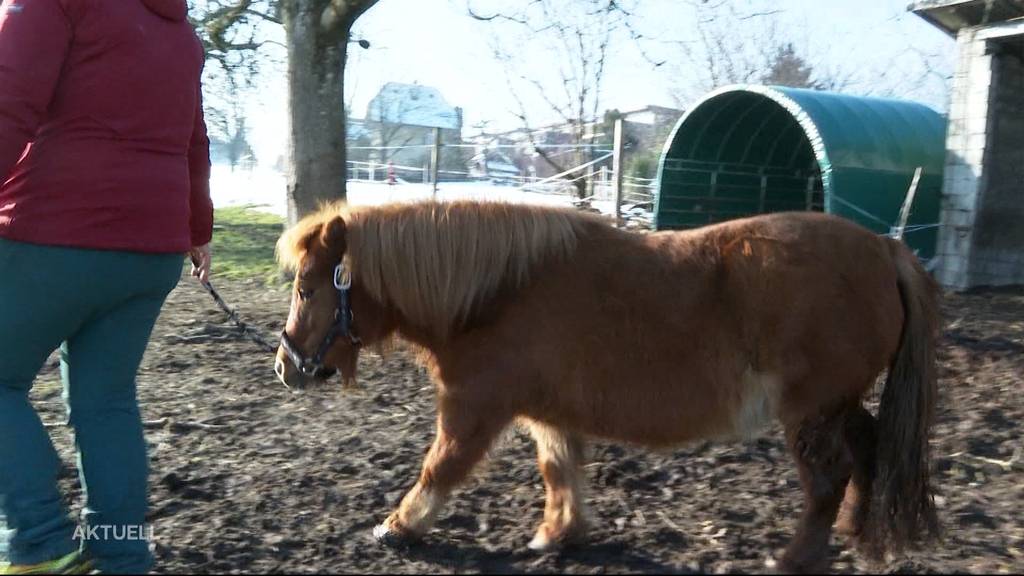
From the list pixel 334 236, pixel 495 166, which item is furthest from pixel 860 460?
pixel 495 166

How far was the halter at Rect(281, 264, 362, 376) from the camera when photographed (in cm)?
340

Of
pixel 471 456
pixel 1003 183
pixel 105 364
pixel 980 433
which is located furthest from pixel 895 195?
pixel 105 364

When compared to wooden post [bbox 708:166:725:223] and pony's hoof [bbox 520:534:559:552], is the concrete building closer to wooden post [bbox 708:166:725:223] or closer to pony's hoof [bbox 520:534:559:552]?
wooden post [bbox 708:166:725:223]

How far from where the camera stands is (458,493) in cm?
398

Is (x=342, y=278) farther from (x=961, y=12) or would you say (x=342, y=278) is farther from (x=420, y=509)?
(x=961, y=12)

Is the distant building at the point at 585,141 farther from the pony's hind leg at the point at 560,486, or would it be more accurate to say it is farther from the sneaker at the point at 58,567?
the sneaker at the point at 58,567

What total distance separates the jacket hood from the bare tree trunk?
5.62 meters

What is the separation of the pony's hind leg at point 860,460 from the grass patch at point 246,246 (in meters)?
7.26

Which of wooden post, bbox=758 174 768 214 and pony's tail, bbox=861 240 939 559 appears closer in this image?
pony's tail, bbox=861 240 939 559

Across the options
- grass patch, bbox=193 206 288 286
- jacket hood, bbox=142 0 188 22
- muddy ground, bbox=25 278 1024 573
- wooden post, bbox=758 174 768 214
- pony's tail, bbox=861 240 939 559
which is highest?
jacket hood, bbox=142 0 188 22

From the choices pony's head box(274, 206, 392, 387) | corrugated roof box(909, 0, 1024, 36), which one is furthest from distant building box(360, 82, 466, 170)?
pony's head box(274, 206, 392, 387)

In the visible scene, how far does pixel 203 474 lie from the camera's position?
4160 millimetres

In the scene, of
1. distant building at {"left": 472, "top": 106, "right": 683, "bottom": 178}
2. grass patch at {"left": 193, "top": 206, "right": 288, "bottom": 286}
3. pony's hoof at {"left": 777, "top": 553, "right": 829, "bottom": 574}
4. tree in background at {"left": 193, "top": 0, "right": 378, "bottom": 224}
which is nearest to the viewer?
pony's hoof at {"left": 777, "top": 553, "right": 829, "bottom": 574}

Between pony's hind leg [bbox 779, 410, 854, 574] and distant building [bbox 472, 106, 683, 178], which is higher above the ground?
distant building [bbox 472, 106, 683, 178]
